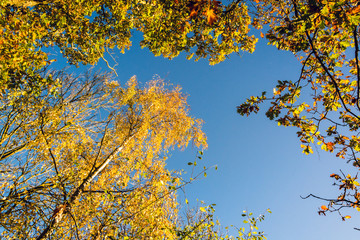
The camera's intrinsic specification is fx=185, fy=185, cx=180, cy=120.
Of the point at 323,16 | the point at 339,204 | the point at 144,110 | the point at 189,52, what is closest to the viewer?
the point at 323,16

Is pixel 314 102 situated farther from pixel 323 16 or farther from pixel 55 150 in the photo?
pixel 55 150

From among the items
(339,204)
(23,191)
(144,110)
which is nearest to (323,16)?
(339,204)

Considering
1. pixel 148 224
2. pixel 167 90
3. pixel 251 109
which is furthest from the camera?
pixel 167 90

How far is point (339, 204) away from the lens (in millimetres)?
2424

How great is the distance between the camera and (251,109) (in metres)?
2.92

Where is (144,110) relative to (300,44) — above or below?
above

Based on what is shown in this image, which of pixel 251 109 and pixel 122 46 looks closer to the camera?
pixel 251 109

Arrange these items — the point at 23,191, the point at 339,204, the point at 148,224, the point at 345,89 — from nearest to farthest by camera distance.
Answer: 1. the point at 339,204
2. the point at 345,89
3. the point at 23,191
4. the point at 148,224

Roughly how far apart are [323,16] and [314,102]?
5.29ft

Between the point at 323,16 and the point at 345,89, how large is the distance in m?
1.48

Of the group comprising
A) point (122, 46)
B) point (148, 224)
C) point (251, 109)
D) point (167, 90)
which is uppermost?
point (167, 90)

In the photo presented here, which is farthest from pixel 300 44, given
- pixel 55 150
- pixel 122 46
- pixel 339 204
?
pixel 55 150

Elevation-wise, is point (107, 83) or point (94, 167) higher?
point (107, 83)

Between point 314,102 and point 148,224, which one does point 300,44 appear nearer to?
point 314,102
